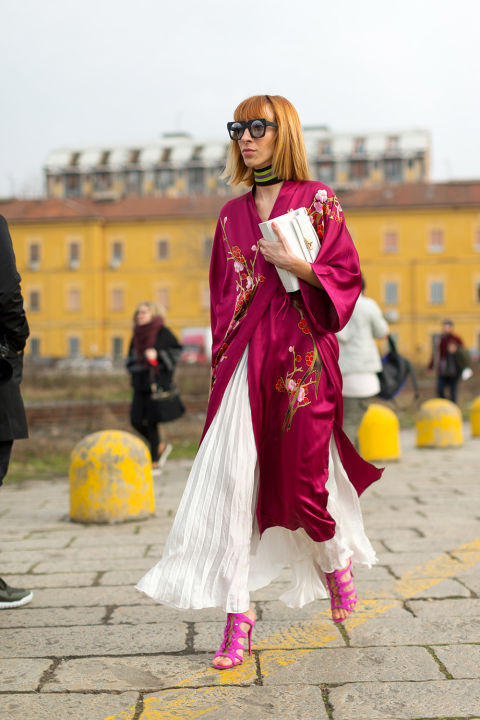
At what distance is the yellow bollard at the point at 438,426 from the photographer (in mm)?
12039

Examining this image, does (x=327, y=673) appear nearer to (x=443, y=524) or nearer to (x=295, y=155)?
(x=295, y=155)

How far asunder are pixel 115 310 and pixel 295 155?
207 ft

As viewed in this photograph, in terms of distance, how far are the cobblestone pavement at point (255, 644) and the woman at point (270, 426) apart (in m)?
0.22

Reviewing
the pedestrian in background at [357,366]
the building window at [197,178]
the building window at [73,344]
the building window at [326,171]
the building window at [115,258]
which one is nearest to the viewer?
the pedestrian in background at [357,366]

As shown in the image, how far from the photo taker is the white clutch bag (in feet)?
10.9

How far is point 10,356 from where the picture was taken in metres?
4.18

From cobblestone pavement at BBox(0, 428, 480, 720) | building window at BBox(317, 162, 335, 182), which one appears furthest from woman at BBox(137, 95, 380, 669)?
building window at BBox(317, 162, 335, 182)

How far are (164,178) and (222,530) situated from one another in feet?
275

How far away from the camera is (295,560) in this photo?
3557mm

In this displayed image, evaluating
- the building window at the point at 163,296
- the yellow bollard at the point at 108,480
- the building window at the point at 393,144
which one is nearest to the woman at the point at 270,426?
the yellow bollard at the point at 108,480

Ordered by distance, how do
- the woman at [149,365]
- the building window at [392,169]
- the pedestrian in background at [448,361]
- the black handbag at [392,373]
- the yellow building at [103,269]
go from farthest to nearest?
1. the building window at [392,169]
2. the yellow building at [103,269]
3. the pedestrian in background at [448,361]
4. the woman at [149,365]
5. the black handbag at [392,373]

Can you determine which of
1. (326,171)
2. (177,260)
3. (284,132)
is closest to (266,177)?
(284,132)

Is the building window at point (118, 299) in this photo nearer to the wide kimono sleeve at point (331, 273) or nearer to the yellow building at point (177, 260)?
the yellow building at point (177, 260)

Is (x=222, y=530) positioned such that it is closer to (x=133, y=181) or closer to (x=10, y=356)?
(x=10, y=356)
